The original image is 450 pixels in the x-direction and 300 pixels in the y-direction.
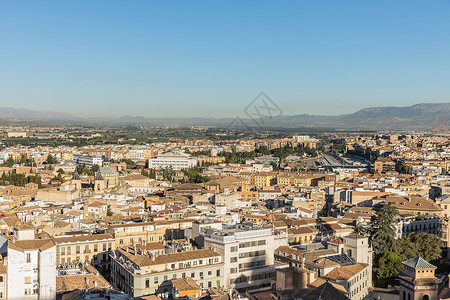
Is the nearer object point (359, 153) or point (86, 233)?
point (86, 233)

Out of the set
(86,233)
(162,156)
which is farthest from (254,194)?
(162,156)

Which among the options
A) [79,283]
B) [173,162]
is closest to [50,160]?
[173,162]

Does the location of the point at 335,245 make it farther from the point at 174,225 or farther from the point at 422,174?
the point at 422,174

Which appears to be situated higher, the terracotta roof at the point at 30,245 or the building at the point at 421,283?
the terracotta roof at the point at 30,245

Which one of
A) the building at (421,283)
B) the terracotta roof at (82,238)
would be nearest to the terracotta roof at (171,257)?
the terracotta roof at (82,238)

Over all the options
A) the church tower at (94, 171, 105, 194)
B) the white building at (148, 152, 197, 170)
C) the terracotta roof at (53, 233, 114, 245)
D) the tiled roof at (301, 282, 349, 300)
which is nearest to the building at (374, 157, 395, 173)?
the white building at (148, 152, 197, 170)

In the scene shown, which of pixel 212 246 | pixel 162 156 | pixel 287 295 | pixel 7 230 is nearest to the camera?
pixel 287 295

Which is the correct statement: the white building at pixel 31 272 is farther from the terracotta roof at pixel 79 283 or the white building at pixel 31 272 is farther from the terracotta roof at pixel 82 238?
the terracotta roof at pixel 82 238
